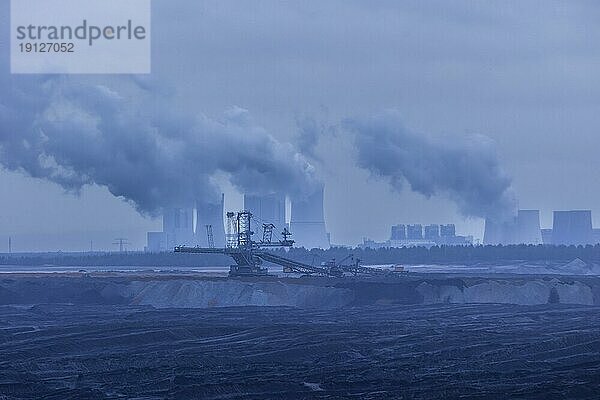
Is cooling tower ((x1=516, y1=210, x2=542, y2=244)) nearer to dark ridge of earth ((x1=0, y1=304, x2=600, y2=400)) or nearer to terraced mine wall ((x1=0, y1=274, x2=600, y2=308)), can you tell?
terraced mine wall ((x1=0, y1=274, x2=600, y2=308))

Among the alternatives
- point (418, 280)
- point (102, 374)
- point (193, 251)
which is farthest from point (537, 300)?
point (102, 374)

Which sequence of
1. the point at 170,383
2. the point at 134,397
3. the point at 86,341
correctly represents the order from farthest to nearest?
the point at 86,341
the point at 170,383
the point at 134,397

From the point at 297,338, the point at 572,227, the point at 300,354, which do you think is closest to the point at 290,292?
the point at 297,338

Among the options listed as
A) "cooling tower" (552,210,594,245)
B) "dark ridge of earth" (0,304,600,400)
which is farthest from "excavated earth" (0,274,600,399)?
"cooling tower" (552,210,594,245)

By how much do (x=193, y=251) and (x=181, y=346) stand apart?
34302 millimetres

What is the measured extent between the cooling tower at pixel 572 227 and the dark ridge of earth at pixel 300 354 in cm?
8603

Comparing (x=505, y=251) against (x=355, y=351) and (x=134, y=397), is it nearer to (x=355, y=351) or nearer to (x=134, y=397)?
(x=355, y=351)

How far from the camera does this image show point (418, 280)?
288 feet

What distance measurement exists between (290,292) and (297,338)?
2854cm

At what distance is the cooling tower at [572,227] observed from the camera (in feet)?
520

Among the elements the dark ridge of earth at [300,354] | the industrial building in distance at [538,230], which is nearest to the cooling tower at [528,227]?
the industrial building in distance at [538,230]

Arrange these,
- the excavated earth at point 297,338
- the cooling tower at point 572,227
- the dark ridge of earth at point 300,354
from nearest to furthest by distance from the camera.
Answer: the dark ridge of earth at point 300,354 → the excavated earth at point 297,338 → the cooling tower at point 572,227

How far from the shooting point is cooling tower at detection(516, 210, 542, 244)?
165250mm

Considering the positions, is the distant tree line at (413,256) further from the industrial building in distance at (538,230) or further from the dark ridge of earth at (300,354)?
the dark ridge of earth at (300,354)
